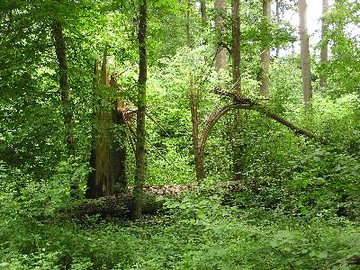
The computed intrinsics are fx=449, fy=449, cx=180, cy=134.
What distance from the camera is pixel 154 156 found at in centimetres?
1351

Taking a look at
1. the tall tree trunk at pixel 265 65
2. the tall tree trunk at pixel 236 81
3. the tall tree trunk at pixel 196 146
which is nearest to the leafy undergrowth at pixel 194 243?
→ the tall tree trunk at pixel 196 146

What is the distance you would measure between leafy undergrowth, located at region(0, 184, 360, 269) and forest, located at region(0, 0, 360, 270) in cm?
3

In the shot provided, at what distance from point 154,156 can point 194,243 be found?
649 cm

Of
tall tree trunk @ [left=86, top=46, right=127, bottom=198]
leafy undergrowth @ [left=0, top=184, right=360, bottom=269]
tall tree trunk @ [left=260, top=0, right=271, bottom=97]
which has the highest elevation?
tall tree trunk @ [left=260, top=0, right=271, bottom=97]

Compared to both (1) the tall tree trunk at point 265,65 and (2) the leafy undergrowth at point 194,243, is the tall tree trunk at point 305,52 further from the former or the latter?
(2) the leafy undergrowth at point 194,243

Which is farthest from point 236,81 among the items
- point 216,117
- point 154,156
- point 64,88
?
point 64,88

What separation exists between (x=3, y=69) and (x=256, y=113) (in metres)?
7.35

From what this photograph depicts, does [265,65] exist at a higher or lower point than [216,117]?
higher

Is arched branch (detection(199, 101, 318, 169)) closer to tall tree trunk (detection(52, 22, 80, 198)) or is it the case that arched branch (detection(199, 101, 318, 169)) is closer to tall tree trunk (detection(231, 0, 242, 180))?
tall tree trunk (detection(231, 0, 242, 180))

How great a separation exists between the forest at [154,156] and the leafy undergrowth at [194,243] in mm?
26

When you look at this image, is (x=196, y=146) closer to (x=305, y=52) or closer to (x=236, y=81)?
(x=236, y=81)

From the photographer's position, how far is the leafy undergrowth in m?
4.49

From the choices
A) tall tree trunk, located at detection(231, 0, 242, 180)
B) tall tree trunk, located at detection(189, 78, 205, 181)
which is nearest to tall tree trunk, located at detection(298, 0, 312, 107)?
→ tall tree trunk, located at detection(231, 0, 242, 180)

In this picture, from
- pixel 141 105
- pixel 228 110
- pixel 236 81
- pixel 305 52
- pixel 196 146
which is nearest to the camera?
pixel 141 105
